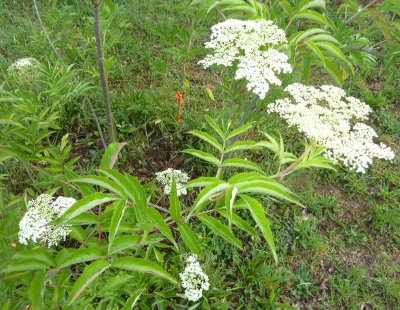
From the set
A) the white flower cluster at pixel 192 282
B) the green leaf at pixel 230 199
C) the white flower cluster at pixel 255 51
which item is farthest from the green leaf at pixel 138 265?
the white flower cluster at pixel 255 51

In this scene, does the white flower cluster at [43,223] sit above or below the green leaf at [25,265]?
below

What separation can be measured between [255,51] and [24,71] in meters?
1.63

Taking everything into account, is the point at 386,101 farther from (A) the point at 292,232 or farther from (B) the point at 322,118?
(B) the point at 322,118

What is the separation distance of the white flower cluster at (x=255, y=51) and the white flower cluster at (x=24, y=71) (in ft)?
4.40

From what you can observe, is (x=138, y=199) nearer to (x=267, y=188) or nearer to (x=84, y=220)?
(x=84, y=220)

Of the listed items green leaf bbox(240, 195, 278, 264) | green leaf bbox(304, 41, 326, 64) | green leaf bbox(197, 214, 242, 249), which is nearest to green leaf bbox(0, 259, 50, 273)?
green leaf bbox(197, 214, 242, 249)

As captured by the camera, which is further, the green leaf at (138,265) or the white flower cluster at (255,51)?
the white flower cluster at (255,51)

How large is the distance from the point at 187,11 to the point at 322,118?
5.06 ft

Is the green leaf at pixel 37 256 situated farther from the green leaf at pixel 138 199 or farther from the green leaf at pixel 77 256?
the green leaf at pixel 138 199

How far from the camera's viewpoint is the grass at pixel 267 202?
281 centimetres

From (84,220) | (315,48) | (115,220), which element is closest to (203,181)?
(115,220)

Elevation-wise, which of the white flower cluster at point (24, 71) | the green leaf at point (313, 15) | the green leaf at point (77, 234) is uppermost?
the green leaf at point (313, 15)

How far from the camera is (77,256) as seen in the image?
1.21m

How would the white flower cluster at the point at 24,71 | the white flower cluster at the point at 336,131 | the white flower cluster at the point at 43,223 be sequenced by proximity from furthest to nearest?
the white flower cluster at the point at 24,71 → the white flower cluster at the point at 336,131 → the white flower cluster at the point at 43,223
